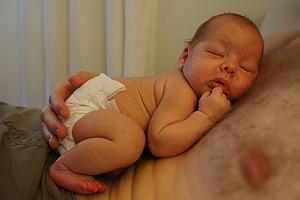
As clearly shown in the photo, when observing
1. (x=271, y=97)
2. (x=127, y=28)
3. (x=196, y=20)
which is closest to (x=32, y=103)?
(x=127, y=28)

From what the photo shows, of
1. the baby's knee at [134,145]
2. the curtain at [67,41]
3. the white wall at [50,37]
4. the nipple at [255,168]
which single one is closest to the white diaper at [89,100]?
the baby's knee at [134,145]

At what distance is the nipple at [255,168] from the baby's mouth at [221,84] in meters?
0.22

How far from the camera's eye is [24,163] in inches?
30.6

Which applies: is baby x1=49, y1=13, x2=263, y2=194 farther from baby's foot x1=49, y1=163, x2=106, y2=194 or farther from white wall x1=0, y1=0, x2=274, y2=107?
white wall x1=0, y1=0, x2=274, y2=107

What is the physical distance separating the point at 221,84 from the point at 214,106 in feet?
0.27

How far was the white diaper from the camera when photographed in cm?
87

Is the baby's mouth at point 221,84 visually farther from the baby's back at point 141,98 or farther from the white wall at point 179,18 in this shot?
the white wall at point 179,18

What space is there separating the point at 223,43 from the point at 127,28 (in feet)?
2.10

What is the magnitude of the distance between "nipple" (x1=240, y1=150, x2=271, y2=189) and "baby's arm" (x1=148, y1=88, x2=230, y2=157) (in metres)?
0.13

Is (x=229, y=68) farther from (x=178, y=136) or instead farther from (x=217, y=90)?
(x=178, y=136)

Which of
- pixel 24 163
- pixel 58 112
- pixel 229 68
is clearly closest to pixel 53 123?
pixel 58 112

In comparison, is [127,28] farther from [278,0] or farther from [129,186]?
[129,186]

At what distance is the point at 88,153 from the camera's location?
77cm

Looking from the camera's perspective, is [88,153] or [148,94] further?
[148,94]
